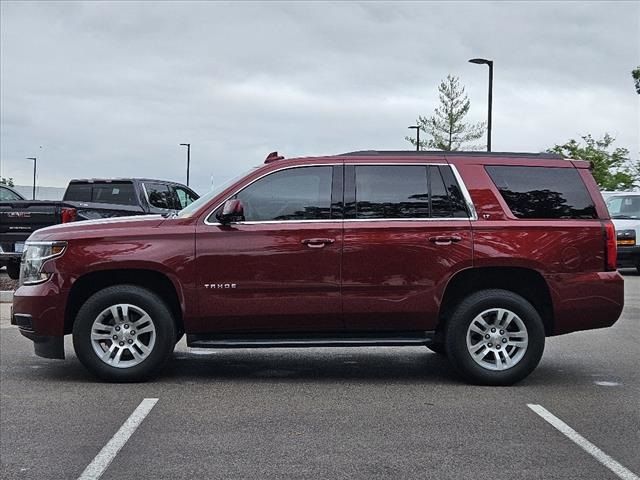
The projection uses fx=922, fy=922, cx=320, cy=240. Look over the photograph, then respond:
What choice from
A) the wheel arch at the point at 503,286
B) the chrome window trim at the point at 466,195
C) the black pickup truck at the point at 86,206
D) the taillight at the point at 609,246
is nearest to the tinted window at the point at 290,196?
the chrome window trim at the point at 466,195

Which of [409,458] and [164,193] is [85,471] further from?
[164,193]

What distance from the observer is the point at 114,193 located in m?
17.4

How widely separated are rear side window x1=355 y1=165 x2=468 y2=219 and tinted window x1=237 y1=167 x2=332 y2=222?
0.99ft

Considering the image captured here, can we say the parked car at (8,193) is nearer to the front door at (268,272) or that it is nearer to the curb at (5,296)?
the curb at (5,296)

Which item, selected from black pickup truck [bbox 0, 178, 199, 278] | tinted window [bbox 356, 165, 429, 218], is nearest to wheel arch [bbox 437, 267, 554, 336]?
tinted window [bbox 356, 165, 429, 218]

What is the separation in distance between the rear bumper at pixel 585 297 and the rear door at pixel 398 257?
84cm

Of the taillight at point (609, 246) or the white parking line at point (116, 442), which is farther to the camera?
the taillight at point (609, 246)

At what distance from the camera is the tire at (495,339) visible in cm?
776

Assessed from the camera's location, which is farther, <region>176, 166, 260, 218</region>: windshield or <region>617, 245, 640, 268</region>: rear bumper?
<region>617, 245, 640, 268</region>: rear bumper

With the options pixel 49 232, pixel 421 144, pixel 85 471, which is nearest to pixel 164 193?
pixel 49 232

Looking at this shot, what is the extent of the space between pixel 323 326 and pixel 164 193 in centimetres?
1054

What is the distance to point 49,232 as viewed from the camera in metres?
7.87

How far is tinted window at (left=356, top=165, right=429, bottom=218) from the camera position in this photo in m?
7.85

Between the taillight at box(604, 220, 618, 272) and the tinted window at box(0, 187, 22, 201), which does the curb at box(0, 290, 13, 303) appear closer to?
the tinted window at box(0, 187, 22, 201)
